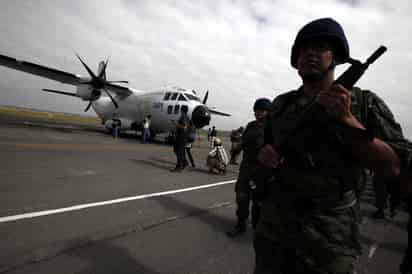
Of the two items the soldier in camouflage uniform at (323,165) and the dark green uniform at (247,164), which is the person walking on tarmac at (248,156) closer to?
the dark green uniform at (247,164)

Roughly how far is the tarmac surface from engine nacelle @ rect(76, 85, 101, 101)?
13.1 meters

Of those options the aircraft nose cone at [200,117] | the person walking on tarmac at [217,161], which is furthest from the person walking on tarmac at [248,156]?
the aircraft nose cone at [200,117]

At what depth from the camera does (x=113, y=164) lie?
306 inches

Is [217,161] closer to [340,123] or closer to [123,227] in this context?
[123,227]

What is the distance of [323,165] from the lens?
4.08ft

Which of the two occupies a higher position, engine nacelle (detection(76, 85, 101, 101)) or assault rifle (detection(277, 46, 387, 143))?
engine nacelle (detection(76, 85, 101, 101))

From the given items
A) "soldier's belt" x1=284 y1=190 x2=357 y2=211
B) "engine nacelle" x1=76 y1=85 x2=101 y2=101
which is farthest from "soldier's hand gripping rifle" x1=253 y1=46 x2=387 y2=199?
"engine nacelle" x1=76 y1=85 x2=101 y2=101

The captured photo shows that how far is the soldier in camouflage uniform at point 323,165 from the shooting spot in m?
1.14

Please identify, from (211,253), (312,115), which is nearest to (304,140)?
(312,115)

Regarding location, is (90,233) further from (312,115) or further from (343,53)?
(343,53)

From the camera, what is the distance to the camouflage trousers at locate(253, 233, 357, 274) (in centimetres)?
118

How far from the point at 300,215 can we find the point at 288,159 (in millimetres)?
→ 300

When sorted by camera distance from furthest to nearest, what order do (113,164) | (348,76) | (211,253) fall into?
1. (113,164)
2. (211,253)
3. (348,76)

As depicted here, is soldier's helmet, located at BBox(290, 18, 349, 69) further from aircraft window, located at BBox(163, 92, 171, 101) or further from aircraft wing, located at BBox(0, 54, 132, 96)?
aircraft wing, located at BBox(0, 54, 132, 96)
